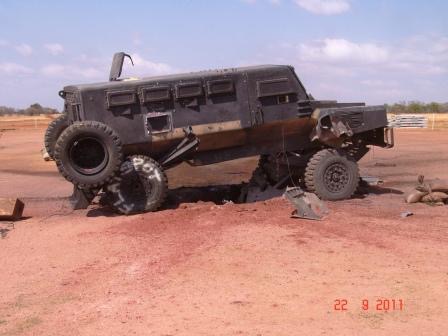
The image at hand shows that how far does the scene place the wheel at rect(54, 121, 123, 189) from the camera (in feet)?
32.3

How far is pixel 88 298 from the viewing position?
6109 millimetres

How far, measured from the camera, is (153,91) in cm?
1041


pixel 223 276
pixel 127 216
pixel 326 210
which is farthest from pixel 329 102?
pixel 223 276

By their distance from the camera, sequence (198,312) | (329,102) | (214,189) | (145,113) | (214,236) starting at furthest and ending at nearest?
(214,189), (329,102), (145,113), (214,236), (198,312)

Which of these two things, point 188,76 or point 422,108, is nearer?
point 188,76

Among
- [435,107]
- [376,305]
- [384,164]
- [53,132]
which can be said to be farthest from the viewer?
[435,107]

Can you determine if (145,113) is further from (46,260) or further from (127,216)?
(46,260)

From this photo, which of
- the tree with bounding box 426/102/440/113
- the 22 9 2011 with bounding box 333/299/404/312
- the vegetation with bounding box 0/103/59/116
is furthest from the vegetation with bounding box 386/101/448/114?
the 22 9 2011 with bounding box 333/299/404/312

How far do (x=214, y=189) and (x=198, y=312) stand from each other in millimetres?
7126

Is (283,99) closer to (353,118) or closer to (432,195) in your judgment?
(353,118)

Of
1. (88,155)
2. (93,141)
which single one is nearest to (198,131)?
(93,141)

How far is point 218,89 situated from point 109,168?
2.40 meters

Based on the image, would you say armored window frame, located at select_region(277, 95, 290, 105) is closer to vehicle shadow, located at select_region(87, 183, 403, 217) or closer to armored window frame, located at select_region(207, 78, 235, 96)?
armored window frame, located at select_region(207, 78, 235, 96)

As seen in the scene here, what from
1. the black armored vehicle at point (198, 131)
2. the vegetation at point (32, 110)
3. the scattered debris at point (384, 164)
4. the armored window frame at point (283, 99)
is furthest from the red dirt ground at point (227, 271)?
the vegetation at point (32, 110)
